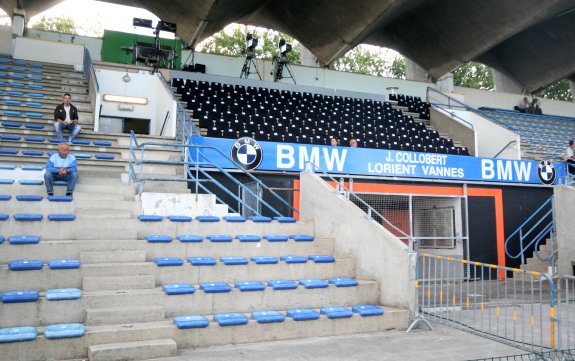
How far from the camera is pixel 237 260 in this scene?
266 inches

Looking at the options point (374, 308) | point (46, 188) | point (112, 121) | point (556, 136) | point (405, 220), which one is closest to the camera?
point (374, 308)

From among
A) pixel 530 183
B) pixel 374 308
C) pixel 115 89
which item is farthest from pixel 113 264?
pixel 530 183

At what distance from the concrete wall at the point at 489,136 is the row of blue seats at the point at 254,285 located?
11803 millimetres

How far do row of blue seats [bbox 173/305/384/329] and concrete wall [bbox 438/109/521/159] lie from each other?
12.1 metres

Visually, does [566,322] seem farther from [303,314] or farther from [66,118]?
[66,118]

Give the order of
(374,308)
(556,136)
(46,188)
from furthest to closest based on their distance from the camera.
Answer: (556,136)
(46,188)
(374,308)

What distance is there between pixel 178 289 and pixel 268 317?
1090 millimetres

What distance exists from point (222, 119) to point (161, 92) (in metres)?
1.91

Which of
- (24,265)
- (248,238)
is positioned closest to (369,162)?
(248,238)

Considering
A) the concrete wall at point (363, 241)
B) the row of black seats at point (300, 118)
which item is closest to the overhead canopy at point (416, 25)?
the row of black seats at point (300, 118)

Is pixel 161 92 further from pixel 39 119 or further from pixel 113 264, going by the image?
pixel 113 264

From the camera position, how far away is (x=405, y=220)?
1332cm

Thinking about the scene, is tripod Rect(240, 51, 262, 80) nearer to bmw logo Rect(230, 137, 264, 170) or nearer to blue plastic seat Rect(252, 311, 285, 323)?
bmw logo Rect(230, 137, 264, 170)

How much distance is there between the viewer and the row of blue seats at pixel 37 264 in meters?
5.66
